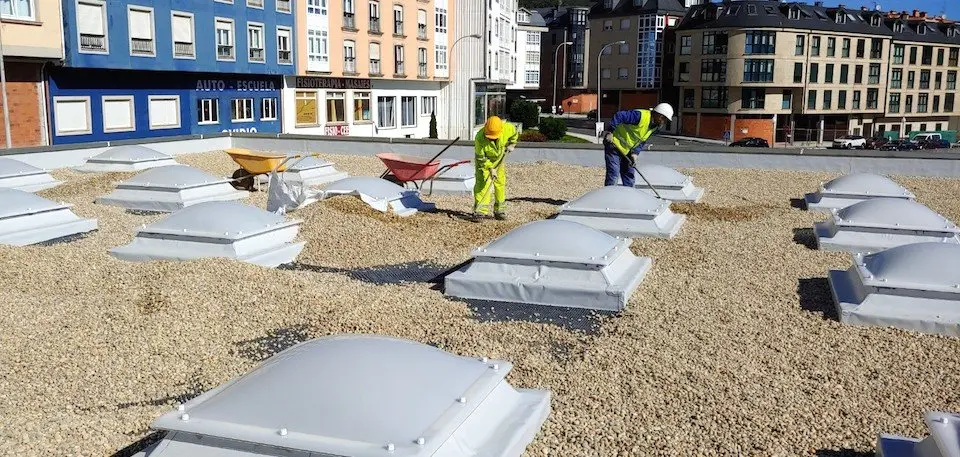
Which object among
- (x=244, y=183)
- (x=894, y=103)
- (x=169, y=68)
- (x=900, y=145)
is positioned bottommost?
(x=900, y=145)

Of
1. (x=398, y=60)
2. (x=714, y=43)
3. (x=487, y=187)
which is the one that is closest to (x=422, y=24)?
(x=398, y=60)

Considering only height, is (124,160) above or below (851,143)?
above

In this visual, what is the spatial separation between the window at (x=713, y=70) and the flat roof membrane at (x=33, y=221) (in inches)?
2352

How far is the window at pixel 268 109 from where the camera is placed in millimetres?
38906

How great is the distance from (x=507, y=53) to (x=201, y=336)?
59.4 m

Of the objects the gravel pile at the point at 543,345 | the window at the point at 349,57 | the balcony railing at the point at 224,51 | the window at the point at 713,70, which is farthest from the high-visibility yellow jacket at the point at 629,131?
the window at the point at 713,70

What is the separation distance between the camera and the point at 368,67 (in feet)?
148

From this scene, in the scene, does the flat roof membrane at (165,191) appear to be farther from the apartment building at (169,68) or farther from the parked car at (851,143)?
the parked car at (851,143)

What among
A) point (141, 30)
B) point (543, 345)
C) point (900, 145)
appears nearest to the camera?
point (543, 345)

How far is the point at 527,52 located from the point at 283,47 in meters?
46.8

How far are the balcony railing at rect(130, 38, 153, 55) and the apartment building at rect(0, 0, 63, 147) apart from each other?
2.95 metres

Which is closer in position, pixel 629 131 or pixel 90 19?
pixel 629 131

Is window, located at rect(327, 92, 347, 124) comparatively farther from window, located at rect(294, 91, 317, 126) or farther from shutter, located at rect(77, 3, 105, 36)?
shutter, located at rect(77, 3, 105, 36)

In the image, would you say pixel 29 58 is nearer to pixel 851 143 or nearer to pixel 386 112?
pixel 386 112
